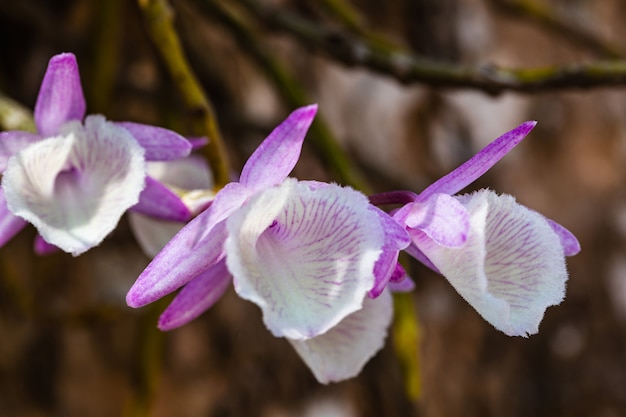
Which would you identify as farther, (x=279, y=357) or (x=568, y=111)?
(x=568, y=111)

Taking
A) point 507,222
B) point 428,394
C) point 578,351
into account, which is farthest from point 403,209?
point 578,351

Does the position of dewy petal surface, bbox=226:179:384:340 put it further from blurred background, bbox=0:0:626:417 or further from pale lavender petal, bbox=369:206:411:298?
blurred background, bbox=0:0:626:417

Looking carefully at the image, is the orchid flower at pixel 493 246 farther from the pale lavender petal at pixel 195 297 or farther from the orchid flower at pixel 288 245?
the pale lavender petal at pixel 195 297

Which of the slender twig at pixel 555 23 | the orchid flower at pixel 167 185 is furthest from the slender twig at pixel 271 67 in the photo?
the slender twig at pixel 555 23

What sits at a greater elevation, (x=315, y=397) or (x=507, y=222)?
(x=507, y=222)

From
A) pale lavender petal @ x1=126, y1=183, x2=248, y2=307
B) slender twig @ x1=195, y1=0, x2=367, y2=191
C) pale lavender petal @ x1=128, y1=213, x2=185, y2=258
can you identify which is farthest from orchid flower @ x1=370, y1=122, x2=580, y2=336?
slender twig @ x1=195, y1=0, x2=367, y2=191

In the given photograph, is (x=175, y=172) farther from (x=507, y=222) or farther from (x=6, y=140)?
(x=507, y=222)
